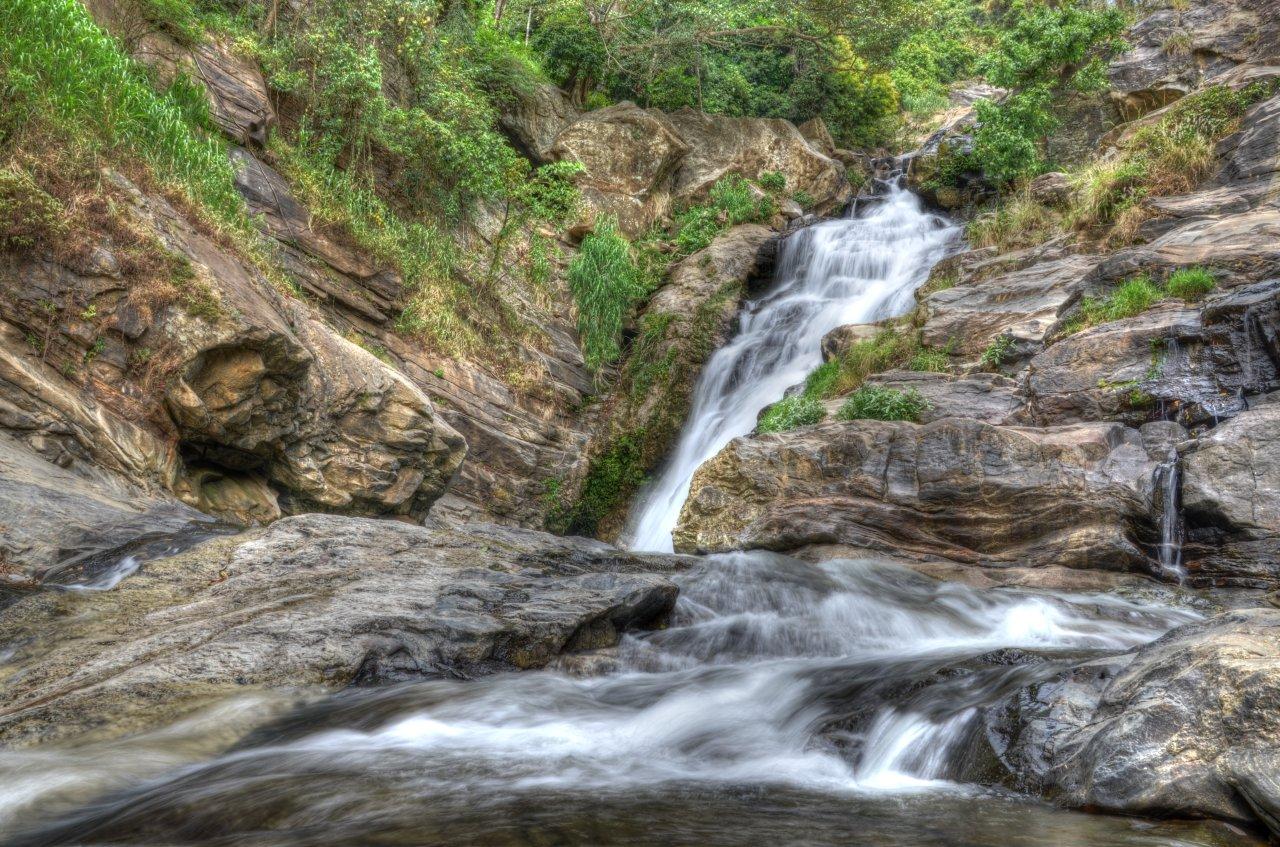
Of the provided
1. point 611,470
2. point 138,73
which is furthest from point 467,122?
point 611,470

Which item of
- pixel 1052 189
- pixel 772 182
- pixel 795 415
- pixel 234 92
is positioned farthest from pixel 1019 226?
pixel 234 92

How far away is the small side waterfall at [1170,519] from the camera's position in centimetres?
757

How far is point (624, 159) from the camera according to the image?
69.6ft

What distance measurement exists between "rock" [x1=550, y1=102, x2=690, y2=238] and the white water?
437cm

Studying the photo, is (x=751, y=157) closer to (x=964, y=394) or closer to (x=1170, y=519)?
(x=964, y=394)

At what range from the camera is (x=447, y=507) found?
1252 cm

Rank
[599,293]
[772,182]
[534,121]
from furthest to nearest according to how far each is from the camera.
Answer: [772,182]
[534,121]
[599,293]

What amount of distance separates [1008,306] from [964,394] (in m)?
2.84

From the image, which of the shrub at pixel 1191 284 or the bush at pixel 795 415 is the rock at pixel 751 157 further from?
the shrub at pixel 1191 284

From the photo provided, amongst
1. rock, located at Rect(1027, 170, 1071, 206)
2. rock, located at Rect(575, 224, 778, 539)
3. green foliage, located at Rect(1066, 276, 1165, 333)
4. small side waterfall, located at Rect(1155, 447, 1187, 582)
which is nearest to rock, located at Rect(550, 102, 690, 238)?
rock, located at Rect(575, 224, 778, 539)

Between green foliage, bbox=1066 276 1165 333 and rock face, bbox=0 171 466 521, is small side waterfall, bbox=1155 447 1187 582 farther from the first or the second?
rock face, bbox=0 171 466 521

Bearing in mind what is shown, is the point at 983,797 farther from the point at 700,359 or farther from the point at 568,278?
the point at 568,278

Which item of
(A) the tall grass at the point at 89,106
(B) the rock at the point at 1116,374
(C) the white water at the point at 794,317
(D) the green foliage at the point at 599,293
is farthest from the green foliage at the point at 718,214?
(A) the tall grass at the point at 89,106

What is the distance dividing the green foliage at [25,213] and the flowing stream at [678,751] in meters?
5.88
